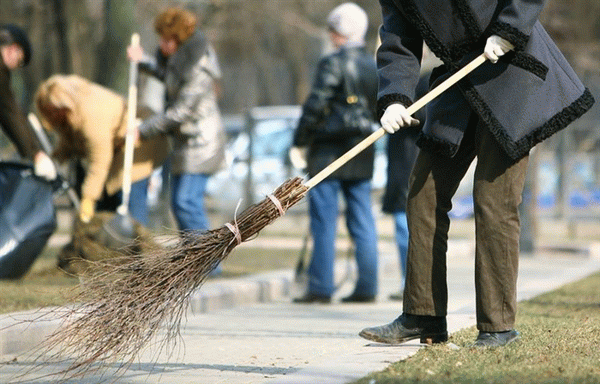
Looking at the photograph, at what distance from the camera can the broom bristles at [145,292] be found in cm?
541

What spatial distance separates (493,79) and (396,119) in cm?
44

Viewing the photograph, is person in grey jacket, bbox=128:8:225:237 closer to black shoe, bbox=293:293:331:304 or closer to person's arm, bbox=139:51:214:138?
person's arm, bbox=139:51:214:138

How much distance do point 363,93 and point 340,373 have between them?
14.6 ft

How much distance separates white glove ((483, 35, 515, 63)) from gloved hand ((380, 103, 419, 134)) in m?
0.42

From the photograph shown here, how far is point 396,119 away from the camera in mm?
5629

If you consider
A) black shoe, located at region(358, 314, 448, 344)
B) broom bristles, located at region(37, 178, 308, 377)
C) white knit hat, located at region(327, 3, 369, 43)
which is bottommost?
black shoe, located at region(358, 314, 448, 344)

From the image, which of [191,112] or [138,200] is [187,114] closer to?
[191,112]

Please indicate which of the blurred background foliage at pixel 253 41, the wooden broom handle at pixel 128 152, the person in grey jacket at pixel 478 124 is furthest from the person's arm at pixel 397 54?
the wooden broom handle at pixel 128 152

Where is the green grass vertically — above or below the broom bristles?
below

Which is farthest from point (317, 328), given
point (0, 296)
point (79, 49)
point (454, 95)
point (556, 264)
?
point (79, 49)

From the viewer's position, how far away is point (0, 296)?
26.5 ft

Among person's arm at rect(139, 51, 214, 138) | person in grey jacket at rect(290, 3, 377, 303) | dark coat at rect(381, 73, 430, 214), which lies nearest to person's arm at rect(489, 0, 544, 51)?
dark coat at rect(381, 73, 430, 214)

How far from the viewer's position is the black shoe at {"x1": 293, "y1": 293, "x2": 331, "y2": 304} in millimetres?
9508

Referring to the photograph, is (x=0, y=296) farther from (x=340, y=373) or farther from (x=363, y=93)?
(x=340, y=373)
